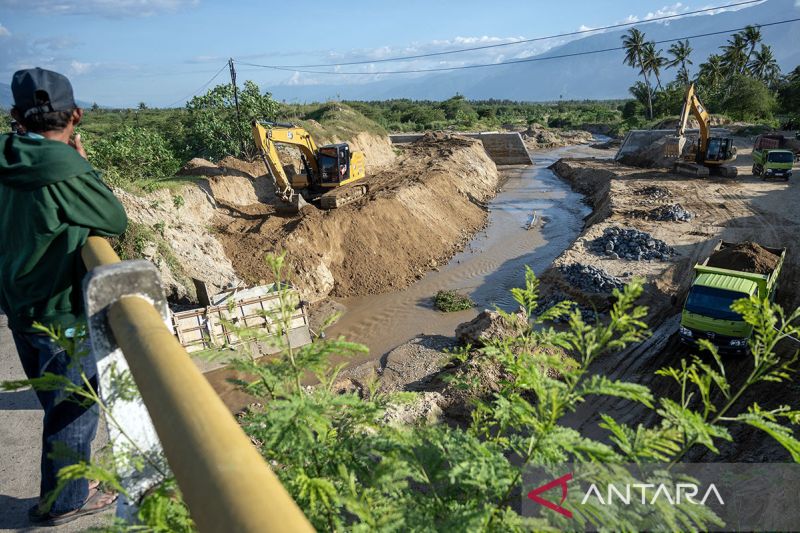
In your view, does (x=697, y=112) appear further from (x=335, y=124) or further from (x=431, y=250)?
(x=335, y=124)

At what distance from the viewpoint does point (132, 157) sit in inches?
826

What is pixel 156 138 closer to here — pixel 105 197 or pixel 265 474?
pixel 105 197

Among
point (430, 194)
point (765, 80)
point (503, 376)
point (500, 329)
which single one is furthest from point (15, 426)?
point (765, 80)

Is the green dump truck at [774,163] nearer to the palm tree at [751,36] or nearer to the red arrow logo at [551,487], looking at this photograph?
the red arrow logo at [551,487]

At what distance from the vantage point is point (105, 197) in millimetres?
2391

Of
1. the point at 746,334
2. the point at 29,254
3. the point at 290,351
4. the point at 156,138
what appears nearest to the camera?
the point at 290,351

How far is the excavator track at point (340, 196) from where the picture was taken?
21.4m

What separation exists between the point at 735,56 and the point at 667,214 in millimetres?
56528

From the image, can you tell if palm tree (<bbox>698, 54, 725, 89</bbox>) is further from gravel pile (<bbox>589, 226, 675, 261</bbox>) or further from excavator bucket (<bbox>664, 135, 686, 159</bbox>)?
gravel pile (<bbox>589, 226, 675, 261</bbox>)

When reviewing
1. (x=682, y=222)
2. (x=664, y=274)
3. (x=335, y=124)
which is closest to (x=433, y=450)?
(x=664, y=274)

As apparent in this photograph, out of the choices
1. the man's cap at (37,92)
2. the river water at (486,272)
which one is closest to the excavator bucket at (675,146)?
the river water at (486,272)

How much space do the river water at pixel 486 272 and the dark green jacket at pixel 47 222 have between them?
5.77 metres

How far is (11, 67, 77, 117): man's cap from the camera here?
7.72 feet

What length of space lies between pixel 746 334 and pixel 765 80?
77.6 metres
